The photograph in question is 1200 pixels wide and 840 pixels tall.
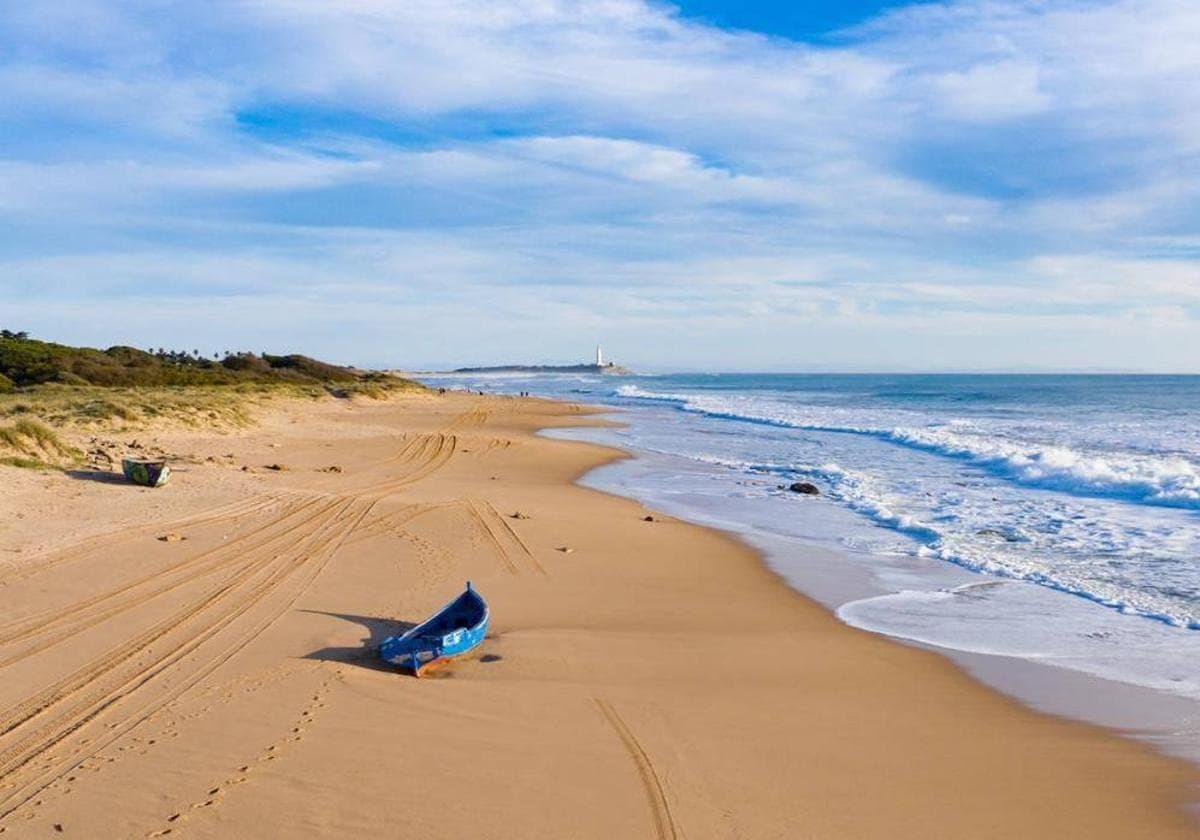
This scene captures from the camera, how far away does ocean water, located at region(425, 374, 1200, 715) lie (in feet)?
32.9

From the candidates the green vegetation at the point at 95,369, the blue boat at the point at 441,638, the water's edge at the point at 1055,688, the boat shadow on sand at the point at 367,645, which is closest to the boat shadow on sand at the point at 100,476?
the boat shadow on sand at the point at 367,645

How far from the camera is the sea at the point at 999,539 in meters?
8.82

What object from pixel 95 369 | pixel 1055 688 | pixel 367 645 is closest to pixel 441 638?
pixel 367 645

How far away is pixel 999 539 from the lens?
15.3 m

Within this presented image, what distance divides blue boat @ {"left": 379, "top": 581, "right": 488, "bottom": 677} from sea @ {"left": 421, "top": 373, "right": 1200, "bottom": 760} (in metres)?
4.51

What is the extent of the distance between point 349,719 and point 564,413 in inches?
1760

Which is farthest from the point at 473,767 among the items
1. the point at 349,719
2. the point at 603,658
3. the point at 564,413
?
the point at 564,413

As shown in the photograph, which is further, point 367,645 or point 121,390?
point 121,390

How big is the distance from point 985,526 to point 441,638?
11769 millimetres

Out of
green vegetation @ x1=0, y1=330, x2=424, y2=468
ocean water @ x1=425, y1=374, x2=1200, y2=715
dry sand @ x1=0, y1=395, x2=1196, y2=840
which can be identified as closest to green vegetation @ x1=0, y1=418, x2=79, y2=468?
green vegetation @ x1=0, y1=330, x2=424, y2=468

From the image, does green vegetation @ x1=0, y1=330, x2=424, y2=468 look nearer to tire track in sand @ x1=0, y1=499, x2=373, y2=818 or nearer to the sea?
tire track in sand @ x1=0, y1=499, x2=373, y2=818

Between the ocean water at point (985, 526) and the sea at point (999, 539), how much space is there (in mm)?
41

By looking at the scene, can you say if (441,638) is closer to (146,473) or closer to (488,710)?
(488,710)

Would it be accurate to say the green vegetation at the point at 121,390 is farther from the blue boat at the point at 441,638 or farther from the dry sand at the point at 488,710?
the blue boat at the point at 441,638
